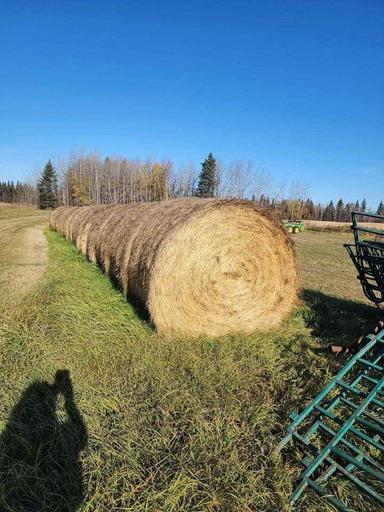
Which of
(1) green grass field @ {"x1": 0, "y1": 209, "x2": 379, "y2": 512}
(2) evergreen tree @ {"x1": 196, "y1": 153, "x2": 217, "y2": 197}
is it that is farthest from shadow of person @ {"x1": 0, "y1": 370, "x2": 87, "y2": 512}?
(2) evergreen tree @ {"x1": 196, "y1": 153, "x2": 217, "y2": 197}

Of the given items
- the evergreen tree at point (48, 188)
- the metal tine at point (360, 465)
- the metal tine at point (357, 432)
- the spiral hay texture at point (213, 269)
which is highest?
the evergreen tree at point (48, 188)

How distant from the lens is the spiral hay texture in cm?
534

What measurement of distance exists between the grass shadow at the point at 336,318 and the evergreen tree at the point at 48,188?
70612 mm

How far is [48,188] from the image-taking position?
72062mm

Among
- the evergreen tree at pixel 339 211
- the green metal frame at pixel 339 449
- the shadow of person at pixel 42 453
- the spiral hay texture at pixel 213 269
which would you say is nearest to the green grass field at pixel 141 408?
the shadow of person at pixel 42 453

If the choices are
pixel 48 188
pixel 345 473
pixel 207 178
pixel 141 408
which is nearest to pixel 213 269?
pixel 141 408

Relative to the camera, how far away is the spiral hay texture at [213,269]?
17.5 ft

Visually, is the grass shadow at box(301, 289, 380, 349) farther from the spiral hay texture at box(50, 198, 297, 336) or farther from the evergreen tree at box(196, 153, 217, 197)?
the evergreen tree at box(196, 153, 217, 197)

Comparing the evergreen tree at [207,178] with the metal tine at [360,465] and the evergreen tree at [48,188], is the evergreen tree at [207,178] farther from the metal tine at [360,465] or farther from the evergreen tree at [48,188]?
the metal tine at [360,465]

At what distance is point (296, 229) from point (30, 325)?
36336mm

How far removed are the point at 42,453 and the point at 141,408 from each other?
3.01 ft

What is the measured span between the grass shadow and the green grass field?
0.16ft

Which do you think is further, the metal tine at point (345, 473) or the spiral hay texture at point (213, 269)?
the spiral hay texture at point (213, 269)

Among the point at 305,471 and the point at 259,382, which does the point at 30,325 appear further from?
the point at 305,471
